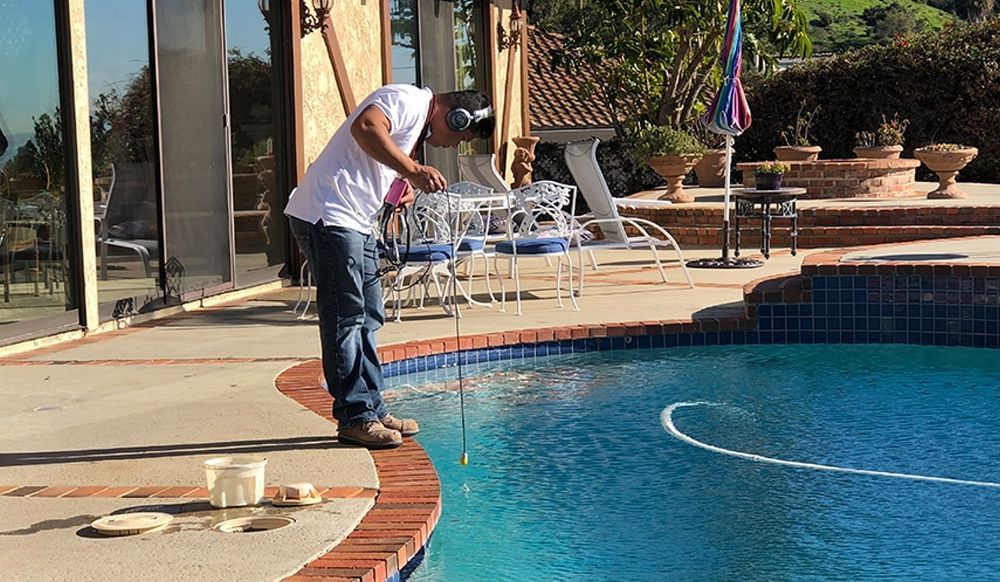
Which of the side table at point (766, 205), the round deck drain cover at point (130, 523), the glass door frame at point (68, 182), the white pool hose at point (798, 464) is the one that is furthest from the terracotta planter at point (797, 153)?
the round deck drain cover at point (130, 523)

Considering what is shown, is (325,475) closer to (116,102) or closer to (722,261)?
(116,102)

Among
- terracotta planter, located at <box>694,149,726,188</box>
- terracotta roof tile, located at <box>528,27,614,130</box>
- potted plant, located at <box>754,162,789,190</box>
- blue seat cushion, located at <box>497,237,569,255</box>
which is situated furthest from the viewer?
terracotta roof tile, located at <box>528,27,614,130</box>

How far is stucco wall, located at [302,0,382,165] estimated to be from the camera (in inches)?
444

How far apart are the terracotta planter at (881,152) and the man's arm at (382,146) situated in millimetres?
12836

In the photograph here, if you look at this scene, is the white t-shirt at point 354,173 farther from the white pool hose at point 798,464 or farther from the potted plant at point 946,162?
the potted plant at point 946,162

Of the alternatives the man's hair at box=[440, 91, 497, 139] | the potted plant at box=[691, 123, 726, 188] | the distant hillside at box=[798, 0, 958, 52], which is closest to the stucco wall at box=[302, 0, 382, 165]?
the man's hair at box=[440, 91, 497, 139]

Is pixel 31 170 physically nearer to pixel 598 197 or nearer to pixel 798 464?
pixel 598 197

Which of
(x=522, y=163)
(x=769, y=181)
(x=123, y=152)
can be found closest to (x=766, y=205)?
(x=769, y=181)

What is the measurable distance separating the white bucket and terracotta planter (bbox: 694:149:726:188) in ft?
48.4

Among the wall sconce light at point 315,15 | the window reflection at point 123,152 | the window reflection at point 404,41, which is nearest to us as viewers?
the window reflection at point 123,152

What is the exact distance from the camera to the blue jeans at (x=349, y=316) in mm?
4953

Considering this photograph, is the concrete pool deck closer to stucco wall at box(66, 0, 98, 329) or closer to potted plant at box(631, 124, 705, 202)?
stucco wall at box(66, 0, 98, 329)

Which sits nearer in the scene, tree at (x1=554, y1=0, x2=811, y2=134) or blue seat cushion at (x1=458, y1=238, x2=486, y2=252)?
blue seat cushion at (x1=458, y1=238, x2=486, y2=252)

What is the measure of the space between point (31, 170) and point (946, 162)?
995cm
